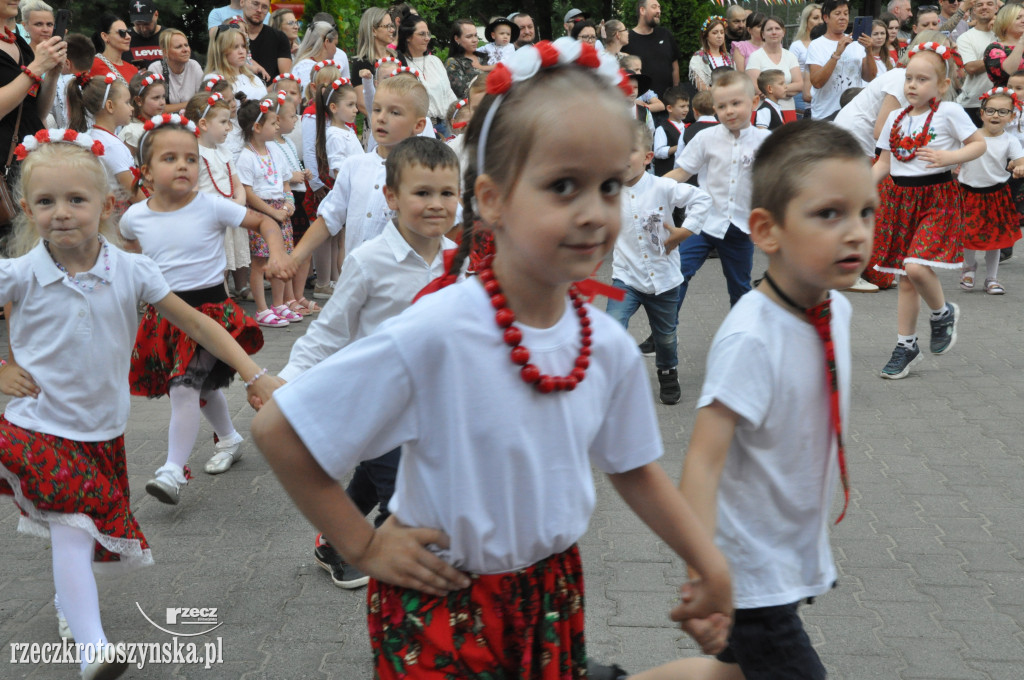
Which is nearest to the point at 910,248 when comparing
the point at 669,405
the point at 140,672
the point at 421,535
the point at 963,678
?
the point at 669,405

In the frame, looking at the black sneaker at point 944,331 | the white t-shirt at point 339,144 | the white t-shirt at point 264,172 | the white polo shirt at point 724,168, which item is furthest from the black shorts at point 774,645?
the white t-shirt at point 339,144

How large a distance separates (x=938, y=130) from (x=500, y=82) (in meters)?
6.30

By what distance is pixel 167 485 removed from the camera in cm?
471

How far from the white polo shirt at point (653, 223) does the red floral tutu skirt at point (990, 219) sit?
13.4ft

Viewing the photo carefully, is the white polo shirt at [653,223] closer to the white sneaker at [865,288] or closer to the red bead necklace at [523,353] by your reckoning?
the white sneaker at [865,288]

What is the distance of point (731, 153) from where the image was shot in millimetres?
7203

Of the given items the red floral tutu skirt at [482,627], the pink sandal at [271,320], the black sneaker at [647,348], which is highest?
the red floral tutu skirt at [482,627]

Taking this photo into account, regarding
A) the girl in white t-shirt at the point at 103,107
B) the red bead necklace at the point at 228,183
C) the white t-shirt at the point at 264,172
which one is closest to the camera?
the girl in white t-shirt at the point at 103,107

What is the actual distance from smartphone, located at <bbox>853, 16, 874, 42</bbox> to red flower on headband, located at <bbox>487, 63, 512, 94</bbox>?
40.2 feet

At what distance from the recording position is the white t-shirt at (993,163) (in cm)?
930

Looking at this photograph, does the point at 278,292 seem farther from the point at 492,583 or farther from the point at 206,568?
the point at 492,583

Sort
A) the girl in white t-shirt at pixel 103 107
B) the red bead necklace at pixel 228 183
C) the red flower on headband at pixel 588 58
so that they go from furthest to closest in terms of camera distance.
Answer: the red bead necklace at pixel 228 183, the girl in white t-shirt at pixel 103 107, the red flower on headband at pixel 588 58

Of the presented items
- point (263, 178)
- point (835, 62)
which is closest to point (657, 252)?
point (263, 178)

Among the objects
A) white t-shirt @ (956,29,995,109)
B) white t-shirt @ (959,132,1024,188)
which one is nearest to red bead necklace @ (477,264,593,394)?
white t-shirt @ (959,132,1024,188)
